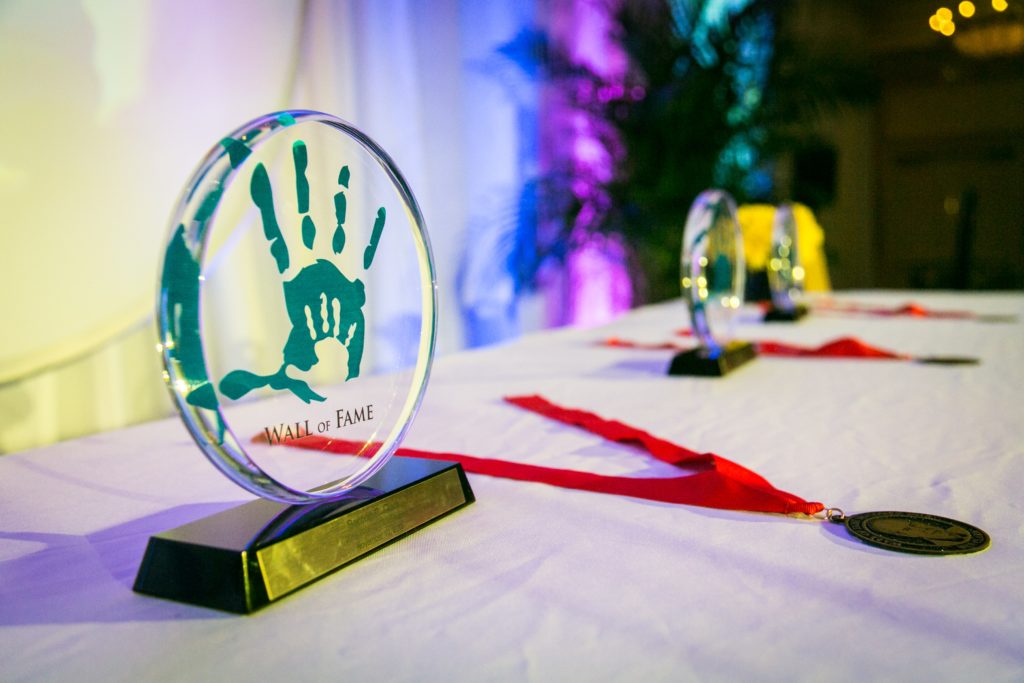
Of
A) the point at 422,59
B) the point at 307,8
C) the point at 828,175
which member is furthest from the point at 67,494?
the point at 828,175

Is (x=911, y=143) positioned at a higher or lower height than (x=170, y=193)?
higher

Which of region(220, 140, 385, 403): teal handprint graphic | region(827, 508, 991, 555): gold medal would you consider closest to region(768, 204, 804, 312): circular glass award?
region(827, 508, 991, 555): gold medal

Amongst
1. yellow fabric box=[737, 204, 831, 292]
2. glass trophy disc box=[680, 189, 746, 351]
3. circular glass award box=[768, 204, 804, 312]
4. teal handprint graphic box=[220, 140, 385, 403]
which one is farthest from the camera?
yellow fabric box=[737, 204, 831, 292]

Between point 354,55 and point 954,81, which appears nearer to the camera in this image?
point 354,55

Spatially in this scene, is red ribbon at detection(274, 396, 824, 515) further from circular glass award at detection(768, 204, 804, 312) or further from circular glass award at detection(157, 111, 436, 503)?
circular glass award at detection(768, 204, 804, 312)

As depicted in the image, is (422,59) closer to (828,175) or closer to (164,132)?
(164,132)

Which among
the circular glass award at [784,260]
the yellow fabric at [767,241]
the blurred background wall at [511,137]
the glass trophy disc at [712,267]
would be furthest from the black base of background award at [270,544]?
the yellow fabric at [767,241]

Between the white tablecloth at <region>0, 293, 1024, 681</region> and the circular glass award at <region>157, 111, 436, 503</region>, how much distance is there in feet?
0.32

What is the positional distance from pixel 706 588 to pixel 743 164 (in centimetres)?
400

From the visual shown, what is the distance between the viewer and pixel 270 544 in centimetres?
52

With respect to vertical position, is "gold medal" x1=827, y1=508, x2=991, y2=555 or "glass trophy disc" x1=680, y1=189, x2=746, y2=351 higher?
"glass trophy disc" x1=680, y1=189, x2=746, y2=351

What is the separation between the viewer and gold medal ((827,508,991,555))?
22.6 inches

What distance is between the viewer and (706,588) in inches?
20.6

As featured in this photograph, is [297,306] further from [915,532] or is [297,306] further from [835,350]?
[835,350]
